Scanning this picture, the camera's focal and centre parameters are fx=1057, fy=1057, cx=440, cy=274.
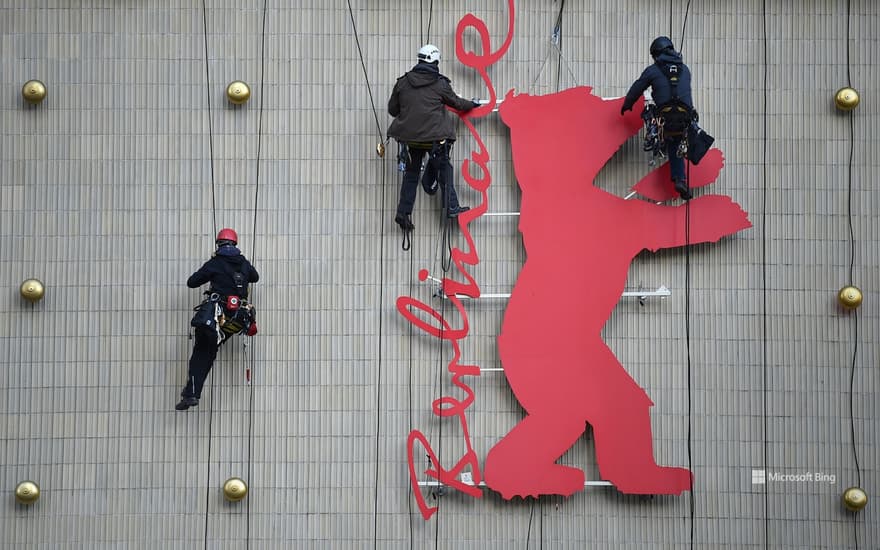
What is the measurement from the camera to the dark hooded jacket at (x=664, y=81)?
22.4 ft

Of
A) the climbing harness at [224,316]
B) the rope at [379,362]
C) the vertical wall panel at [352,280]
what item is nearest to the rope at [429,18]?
the vertical wall panel at [352,280]

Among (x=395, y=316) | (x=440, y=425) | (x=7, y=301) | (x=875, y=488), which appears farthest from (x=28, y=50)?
(x=875, y=488)

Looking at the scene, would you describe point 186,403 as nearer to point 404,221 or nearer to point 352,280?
point 352,280

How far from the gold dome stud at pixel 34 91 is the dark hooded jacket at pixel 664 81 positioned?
13.2 feet

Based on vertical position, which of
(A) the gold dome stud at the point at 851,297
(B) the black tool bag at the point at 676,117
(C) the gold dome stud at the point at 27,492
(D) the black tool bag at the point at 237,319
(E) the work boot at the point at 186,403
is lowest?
(C) the gold dome stud at the point at 27,492

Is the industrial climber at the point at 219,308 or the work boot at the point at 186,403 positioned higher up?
the industrial climber at the point at 219,308

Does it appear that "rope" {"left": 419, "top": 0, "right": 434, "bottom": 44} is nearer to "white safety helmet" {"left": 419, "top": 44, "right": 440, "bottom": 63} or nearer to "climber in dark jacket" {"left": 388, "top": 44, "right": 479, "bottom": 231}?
"climber in dark jacket" {"left": 388, "top": 44, "right": 479, "bottom": 231}

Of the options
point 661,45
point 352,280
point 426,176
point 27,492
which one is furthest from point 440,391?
point 27,492

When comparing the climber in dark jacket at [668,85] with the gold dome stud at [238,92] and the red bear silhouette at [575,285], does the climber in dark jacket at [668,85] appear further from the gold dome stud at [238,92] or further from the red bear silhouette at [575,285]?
the gold dome stud at [238,92]

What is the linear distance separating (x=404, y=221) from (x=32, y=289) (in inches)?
101

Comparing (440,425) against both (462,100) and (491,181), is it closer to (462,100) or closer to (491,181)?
(491,181)

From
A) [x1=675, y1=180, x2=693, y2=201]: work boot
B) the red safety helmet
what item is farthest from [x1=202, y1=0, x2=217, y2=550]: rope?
[x1=675, y1=180, x2=693, y2=201]: work boot

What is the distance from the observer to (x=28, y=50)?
7.41 m

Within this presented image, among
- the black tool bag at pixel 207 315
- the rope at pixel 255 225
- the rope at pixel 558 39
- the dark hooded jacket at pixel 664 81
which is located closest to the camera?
the black tool bag at pixel 207 315
